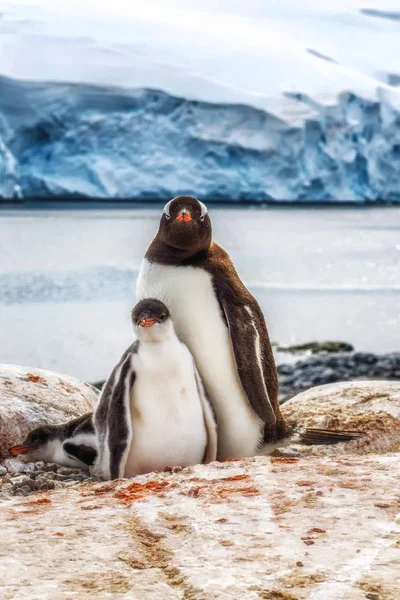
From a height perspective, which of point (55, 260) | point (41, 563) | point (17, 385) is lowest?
point (55, 260)

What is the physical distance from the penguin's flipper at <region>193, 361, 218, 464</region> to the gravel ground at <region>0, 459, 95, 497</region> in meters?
0.42

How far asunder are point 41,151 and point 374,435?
99.5ft

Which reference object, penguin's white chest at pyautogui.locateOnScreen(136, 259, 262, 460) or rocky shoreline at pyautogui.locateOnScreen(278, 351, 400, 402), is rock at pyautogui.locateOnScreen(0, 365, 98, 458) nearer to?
penguin's white chest at pyautogui.locateOnScreen(136, 259, 262, 460)

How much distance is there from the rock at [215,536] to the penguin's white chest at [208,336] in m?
0.53

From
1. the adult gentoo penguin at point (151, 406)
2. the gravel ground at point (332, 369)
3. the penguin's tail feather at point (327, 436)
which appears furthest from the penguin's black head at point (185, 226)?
the gravel ground at point (332, 369)

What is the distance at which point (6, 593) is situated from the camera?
1.73 m

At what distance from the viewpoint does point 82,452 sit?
327 cm

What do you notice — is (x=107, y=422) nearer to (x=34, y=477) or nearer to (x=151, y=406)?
(x=151, y=406)

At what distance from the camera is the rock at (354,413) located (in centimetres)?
333

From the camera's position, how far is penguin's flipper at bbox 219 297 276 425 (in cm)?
320

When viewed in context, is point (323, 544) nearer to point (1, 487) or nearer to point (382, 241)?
point (1, 487)

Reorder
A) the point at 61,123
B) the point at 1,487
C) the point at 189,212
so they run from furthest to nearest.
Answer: the point at 61,123 < the point at 189,212 < the point at 1,487

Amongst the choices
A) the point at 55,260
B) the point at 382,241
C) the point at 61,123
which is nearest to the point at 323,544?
the point at 55,260

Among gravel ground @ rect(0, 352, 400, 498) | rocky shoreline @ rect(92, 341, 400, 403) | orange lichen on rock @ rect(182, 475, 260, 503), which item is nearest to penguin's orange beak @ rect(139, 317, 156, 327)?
orange lichen on rock @ rect(182, 475, 260, 503)
